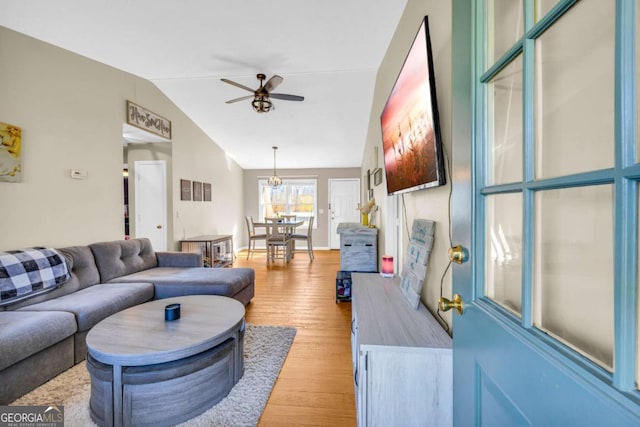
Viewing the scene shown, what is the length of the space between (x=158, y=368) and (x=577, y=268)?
5.64 ft

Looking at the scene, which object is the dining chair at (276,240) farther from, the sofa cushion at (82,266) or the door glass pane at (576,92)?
the door glass pane at (576,92)

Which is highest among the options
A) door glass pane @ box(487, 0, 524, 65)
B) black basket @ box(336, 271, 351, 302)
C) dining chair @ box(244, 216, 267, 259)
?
door glass pane @ box(487, 0, 524, 65)

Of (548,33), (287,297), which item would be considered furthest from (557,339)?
(287,297)

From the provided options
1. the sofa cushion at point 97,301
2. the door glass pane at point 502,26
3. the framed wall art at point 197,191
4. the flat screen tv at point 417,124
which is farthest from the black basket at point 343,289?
the framed wall art at point 197,191

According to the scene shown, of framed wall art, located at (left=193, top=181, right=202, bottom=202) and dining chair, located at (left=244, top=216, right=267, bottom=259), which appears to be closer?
framed wall art, located at (left=193, top=181, right=202, bottom=202)

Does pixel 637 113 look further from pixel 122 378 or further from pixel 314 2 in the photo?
pixel 314 2

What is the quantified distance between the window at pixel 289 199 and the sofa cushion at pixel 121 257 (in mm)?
4247

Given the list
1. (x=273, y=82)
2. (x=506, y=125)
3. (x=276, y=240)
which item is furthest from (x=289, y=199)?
(x=506, y=125)

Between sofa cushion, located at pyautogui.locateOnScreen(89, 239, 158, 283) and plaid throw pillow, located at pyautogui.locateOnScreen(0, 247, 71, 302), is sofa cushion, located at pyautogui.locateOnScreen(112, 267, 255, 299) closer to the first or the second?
sofa cushion, located at pyautogui.locateOnScreen(89, 239, 158, 283)

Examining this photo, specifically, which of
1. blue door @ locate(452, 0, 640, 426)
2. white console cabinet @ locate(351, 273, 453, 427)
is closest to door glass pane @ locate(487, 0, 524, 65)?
blue door @ locate(452, 0, 640, 426)

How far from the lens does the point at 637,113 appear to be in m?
0.38

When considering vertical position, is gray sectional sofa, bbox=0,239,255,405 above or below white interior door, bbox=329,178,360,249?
below

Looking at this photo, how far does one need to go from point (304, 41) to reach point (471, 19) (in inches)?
92.9

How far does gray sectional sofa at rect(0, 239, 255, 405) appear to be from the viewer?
1.62 m
